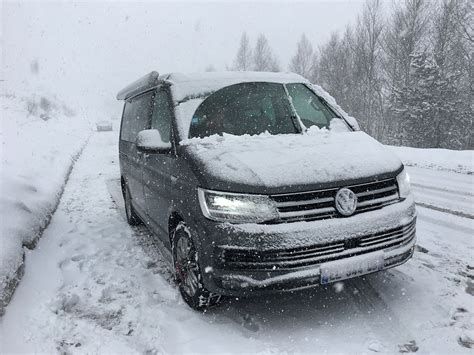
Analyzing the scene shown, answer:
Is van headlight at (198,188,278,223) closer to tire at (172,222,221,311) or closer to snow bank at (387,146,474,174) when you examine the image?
tire at (172,222,221,311)

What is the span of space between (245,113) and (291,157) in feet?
3.35

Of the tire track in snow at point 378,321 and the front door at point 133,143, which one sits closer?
the tire track in snow at point 378,321

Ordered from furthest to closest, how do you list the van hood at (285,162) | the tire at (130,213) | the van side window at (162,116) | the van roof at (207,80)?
the tire at (130,213)
the van roof at (207,80)
the van side window at (162,116)
the van hood at (285,162)

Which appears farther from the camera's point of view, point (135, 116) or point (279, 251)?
point (135, 116)

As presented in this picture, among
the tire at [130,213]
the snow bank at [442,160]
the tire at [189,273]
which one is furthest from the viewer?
the snow bank at [442,160]

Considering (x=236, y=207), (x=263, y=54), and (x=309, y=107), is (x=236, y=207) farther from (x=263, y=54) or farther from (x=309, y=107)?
(x=263, y=54)

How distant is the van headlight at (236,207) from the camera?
9.71 feet

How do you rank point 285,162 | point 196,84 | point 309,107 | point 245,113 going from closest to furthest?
point 285,162
point 245,113
point 196,84
point 309,107

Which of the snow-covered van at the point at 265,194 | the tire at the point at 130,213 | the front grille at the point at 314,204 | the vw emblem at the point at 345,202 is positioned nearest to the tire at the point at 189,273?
the snow-covered van at the point at 265,194

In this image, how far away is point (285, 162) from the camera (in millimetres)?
3227

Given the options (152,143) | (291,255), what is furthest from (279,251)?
(152,143)

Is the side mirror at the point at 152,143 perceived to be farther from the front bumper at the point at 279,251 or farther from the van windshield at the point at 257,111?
the front bumper at the point at 279,251

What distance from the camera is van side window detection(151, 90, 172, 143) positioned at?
4.15 m

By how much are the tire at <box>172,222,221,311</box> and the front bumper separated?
0.31 metres
